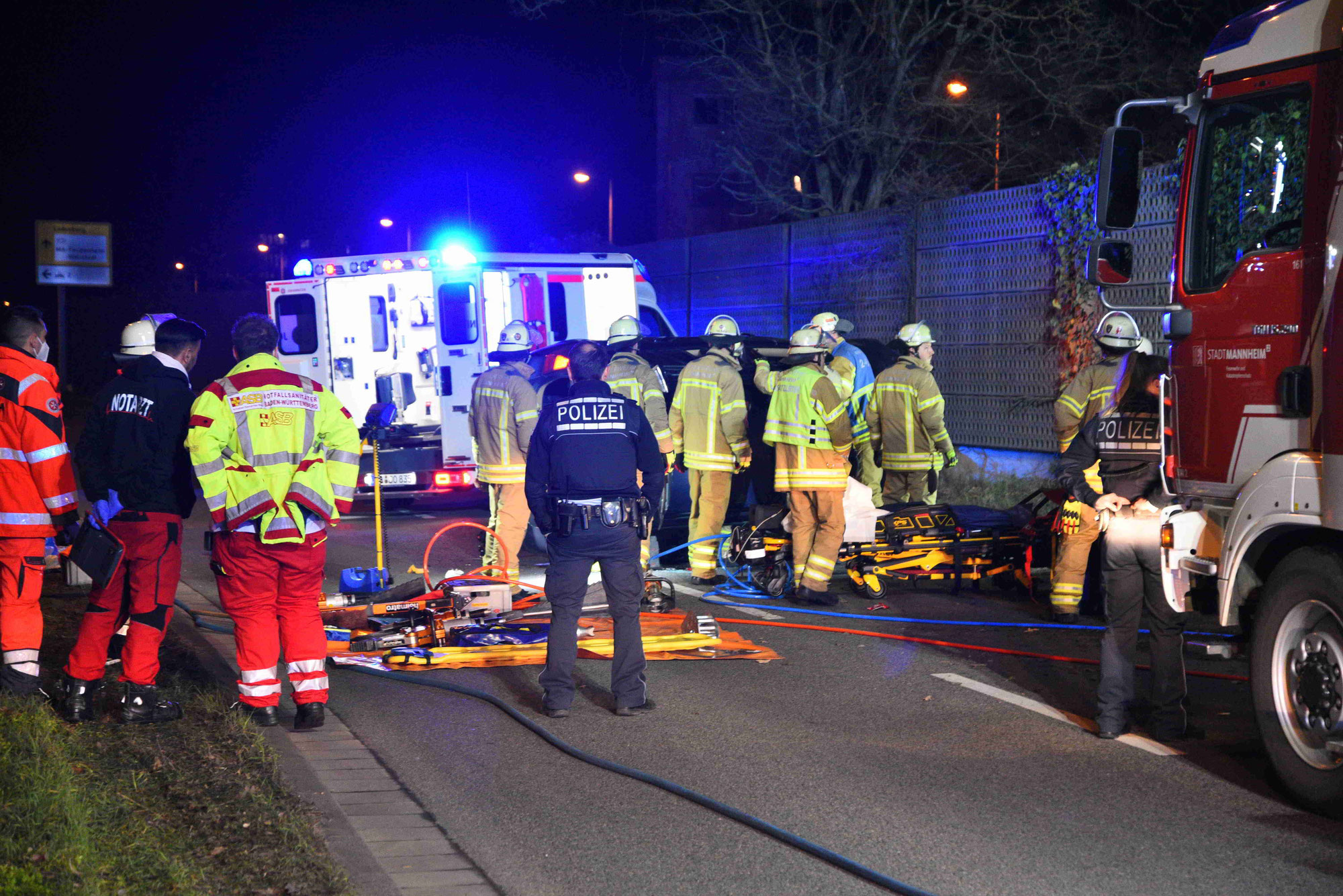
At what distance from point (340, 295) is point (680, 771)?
972cm

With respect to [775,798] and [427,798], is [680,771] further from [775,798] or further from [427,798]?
[427,798]

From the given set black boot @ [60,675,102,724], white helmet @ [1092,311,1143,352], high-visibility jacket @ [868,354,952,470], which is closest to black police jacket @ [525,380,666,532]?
black boot @ [60,675,102,724]

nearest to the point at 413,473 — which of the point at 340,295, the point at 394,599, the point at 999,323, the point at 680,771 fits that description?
the point at 340,295

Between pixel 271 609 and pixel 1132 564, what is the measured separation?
3.96 m

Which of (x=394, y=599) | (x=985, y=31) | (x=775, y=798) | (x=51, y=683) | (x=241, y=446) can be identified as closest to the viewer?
(x=775, y=798)

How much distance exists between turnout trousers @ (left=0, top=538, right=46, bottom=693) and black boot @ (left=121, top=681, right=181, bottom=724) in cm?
59

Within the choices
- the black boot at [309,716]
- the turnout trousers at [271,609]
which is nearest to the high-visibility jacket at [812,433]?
the turnout trousers at [271,609]

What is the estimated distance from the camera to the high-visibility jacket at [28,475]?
6188mm

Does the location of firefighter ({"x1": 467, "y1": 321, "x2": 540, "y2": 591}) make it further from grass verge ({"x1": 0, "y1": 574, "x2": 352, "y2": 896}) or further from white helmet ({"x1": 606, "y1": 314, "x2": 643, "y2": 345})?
grass verge ({"x1": 0, "y1": 574, "x2": 352, "y2": 896})

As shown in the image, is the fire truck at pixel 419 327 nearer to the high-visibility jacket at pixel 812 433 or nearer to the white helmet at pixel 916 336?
the white helmet at pixel 916 336

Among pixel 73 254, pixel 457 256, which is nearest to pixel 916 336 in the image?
pixel 457 256

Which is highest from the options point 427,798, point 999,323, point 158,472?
point 999,323

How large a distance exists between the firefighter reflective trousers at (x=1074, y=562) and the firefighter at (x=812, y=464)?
5.03 feet

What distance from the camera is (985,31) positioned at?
21.4 metres
